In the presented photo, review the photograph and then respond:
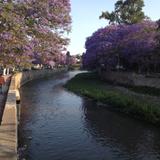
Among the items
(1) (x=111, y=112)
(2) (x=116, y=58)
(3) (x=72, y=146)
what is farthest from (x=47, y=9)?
(2) (x=116, y=58)

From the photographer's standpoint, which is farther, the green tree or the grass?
the green tree

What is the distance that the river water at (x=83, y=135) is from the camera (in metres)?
21.6

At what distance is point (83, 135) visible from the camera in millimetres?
26141

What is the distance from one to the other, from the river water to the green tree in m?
51.6

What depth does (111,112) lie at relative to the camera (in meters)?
36.6

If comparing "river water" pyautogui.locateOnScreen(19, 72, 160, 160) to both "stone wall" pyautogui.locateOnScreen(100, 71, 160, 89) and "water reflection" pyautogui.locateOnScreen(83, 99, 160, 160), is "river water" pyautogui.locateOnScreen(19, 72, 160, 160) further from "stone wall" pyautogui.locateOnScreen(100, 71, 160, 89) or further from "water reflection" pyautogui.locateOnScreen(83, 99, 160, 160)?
"stone wall" pyautogui.locateOnScreen(100, 71, 160, 89)

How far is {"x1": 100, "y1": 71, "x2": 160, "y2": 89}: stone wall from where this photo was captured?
51.4 metres

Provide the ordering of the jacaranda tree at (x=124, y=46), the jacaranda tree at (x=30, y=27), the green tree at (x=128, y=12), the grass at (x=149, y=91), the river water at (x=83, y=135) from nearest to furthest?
the jacaranda tree at (x=30, y=27) → the river water at (x=83, y=135) → the grass at (x=149, y=91) → the jacaranda tree at (x=124, y=46) → the green tree at (x=128, y=12)

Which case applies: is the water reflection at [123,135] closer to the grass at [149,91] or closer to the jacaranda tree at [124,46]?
the grass at [149,91]

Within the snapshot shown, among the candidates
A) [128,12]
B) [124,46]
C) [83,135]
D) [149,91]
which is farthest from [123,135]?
[128,12]

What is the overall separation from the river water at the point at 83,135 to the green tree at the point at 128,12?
51.6 metres

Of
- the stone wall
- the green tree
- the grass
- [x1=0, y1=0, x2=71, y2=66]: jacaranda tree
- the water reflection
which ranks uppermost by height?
the green tree

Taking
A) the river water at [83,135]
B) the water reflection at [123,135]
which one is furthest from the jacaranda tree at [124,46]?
the water reflection at [123,135]

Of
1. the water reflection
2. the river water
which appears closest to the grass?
the river water
